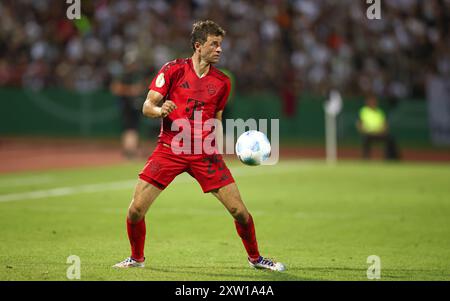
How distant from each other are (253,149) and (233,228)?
4020mm

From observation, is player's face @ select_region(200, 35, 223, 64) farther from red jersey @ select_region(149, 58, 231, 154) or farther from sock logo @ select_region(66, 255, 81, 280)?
sock logo @ select_region(66, 255, 81, 280)

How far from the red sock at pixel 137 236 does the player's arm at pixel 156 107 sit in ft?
3.87

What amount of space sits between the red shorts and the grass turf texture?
0.92 m

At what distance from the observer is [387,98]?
30.3m

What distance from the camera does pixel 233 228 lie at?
13500mm

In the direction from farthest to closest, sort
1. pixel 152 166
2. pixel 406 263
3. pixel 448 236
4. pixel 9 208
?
pixel 9 208, pixel 448 236, pixel 406 263, pixel 152 166

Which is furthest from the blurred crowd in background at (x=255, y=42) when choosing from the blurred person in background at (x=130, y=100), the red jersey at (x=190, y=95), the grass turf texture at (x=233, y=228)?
the red jersey at (x=190, y=95)

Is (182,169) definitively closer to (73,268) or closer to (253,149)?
(253,149)

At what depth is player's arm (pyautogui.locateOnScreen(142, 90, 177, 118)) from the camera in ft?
30.2

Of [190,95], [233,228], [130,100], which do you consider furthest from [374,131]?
[190,95]
